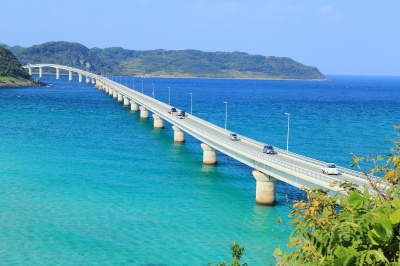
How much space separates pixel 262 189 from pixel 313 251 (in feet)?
122

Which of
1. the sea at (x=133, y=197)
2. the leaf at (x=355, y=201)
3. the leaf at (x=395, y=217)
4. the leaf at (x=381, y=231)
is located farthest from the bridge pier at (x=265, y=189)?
the leaf at (x=395, y=217)

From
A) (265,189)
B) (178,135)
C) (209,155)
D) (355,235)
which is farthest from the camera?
(178,135)

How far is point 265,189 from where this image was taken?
151 ft

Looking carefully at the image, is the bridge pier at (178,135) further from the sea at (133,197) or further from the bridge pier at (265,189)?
the bridge pier at (265,189)

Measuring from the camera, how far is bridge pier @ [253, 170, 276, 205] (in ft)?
150

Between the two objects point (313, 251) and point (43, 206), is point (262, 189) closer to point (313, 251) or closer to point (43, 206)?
point (43, 206)

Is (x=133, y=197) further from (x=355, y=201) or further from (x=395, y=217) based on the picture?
(x=395, y=217)

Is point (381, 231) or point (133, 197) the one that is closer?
point (381, 231)

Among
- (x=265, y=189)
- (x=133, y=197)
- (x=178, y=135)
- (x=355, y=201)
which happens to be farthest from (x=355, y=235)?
(x=178, y=135)

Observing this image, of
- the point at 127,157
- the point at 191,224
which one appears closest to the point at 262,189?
the point at 191,224

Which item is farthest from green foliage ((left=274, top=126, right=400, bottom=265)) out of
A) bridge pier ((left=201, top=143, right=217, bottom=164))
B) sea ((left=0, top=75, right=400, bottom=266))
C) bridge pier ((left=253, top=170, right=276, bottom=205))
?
bridge pier ((left=201, top=143, right=217, bottom=164))

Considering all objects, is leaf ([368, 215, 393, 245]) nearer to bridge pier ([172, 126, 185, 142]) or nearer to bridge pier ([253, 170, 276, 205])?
bridge pier ([253, 170, 276, 205])

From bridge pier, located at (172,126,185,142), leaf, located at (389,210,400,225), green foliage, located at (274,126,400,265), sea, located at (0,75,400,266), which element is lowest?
sea, located at (0,75,400,266)

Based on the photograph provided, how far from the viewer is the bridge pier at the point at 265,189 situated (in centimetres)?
4566
